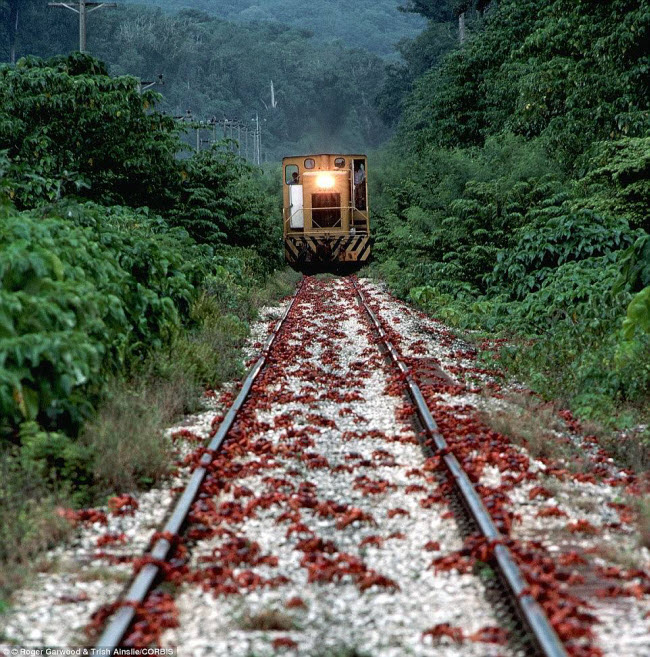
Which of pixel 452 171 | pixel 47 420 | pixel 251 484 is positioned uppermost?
pixel 452 171

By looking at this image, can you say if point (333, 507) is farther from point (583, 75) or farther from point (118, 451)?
point (583, 75)

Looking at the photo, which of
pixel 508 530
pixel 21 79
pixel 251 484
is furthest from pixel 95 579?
pixel 21 79

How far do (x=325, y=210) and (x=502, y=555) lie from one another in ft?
80.8

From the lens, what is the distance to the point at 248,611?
4.53m

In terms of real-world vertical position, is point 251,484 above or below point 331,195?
below

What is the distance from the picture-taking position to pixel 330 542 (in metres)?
5.45

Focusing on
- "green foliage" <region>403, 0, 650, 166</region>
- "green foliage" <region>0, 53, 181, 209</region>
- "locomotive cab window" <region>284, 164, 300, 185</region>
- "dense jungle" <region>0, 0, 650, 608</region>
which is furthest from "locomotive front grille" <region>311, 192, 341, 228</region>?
"green foliage" <region>0, 53, 181, 209</region>

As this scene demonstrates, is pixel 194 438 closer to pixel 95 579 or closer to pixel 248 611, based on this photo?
pixel 95 579

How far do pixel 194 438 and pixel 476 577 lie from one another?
3716 mm

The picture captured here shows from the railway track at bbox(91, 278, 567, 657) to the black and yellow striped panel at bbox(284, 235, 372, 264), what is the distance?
19364mm

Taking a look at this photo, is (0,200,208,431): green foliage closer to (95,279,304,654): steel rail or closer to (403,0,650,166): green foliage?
(95,279,304,654): steel rail

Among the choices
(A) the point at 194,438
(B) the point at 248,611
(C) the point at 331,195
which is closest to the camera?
(B) the point at 248,611

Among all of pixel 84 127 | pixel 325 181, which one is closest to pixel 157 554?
pixel 84 127

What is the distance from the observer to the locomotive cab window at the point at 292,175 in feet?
93.0
